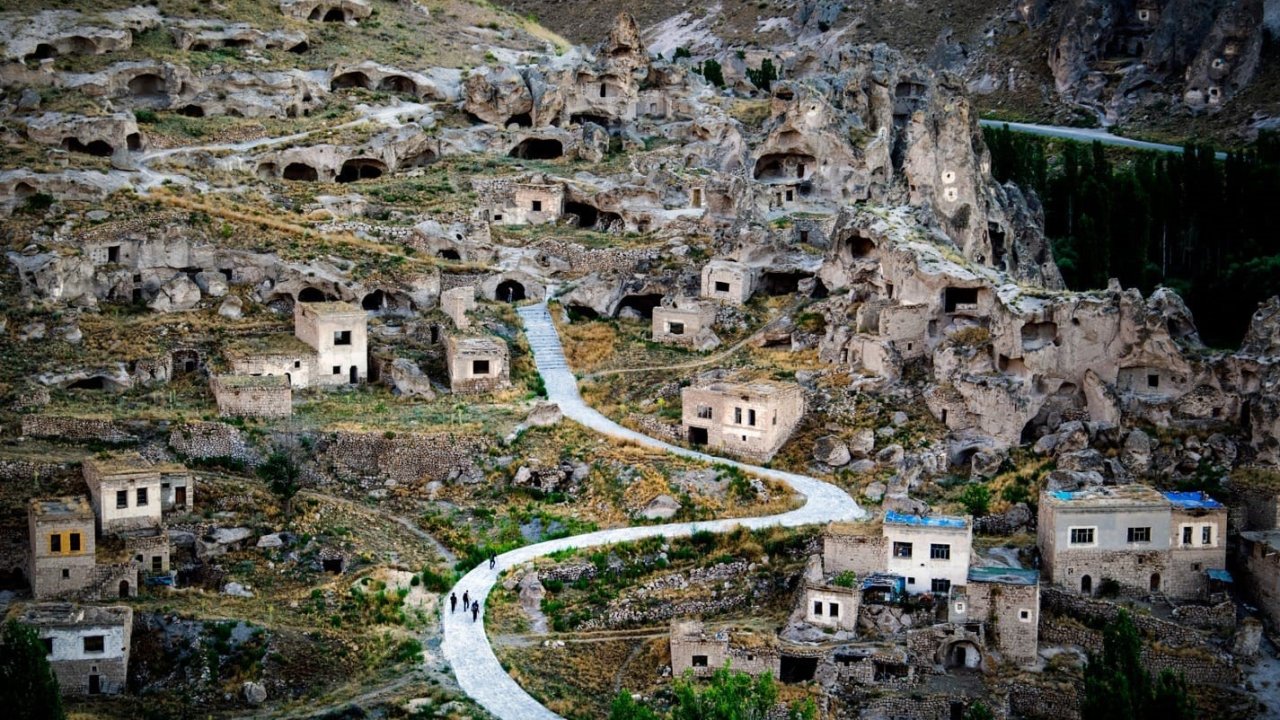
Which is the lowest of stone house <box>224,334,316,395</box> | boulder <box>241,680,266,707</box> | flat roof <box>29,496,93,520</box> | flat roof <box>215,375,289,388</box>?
boulder <box>241,680,266,707</box>

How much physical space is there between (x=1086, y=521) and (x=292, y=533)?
21.7 metres

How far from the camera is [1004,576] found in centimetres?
6075

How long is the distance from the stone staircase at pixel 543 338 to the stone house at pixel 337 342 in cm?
613

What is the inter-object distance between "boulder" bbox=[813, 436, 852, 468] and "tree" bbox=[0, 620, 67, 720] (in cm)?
2580

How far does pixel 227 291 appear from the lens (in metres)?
78.8

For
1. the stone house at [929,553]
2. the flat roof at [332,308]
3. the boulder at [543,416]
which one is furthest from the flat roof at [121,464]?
the stone house at [929,553]

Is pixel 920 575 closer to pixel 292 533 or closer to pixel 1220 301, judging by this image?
pixel 292 533

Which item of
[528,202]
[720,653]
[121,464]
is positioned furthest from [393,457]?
[528,202]

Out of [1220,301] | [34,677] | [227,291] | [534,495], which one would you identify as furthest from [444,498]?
[1220,301]

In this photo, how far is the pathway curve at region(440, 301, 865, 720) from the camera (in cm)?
5666

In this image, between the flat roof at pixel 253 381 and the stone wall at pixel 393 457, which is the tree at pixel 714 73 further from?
the stone wall at pixel 393 457

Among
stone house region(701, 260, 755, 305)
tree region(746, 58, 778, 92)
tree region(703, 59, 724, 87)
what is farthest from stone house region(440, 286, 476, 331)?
tree region(746, 58, 778, 92)

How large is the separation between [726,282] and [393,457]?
15547 millimetres

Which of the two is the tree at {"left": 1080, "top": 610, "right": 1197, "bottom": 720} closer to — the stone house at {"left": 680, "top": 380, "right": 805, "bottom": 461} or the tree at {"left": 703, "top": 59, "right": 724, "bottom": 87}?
the stone house at {"left": 680, "top": 380, "right": 805, "bottom": 461}
